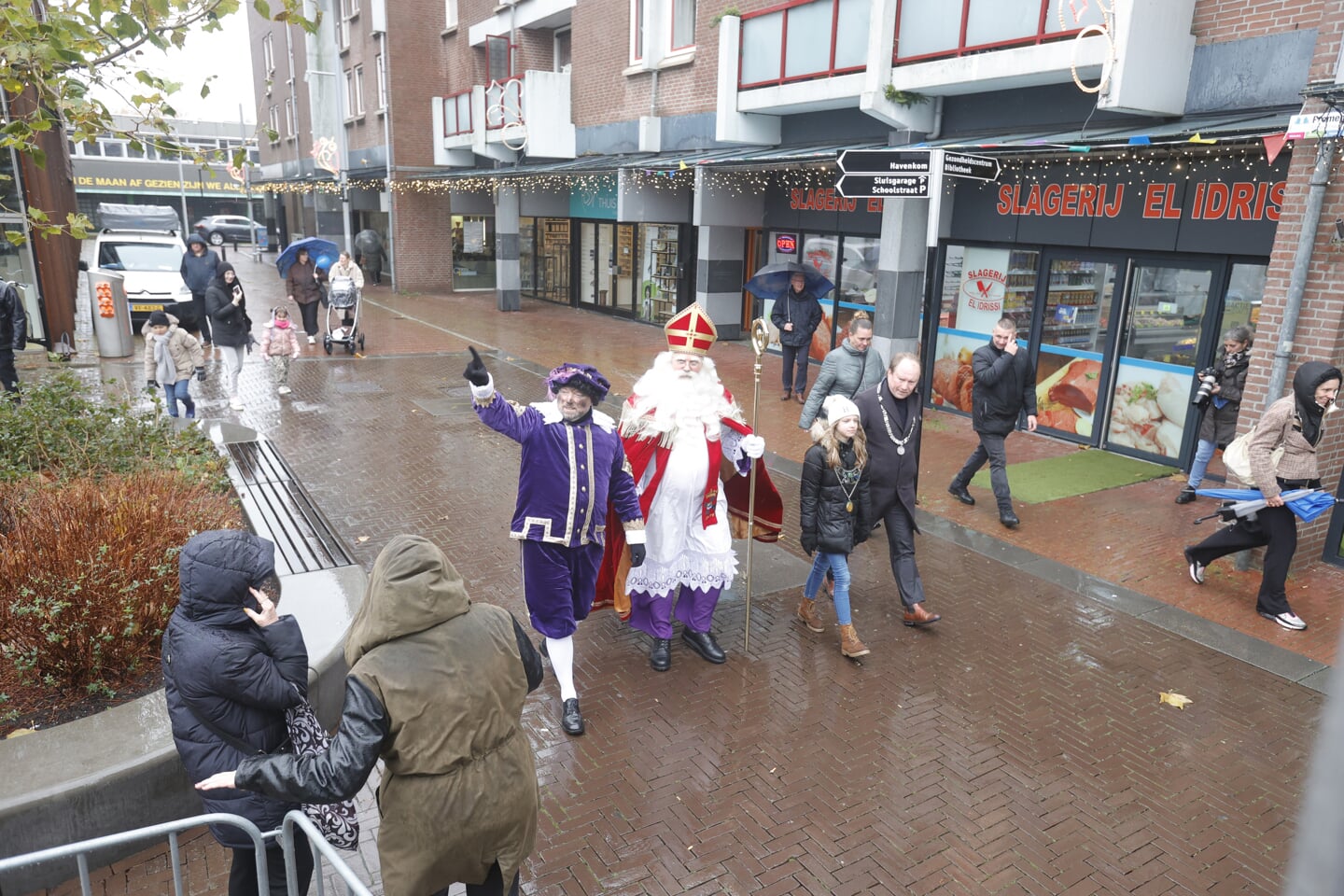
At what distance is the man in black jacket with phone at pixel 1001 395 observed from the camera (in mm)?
8297

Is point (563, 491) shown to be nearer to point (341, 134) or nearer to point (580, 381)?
point (580, 381)

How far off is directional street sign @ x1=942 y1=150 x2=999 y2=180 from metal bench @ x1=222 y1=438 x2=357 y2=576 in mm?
6611

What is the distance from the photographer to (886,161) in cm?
904

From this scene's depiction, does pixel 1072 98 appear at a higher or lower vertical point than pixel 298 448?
higher

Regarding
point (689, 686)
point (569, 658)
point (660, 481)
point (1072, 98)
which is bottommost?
point (689, 686)

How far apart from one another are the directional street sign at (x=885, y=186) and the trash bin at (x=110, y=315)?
12358 millimetres

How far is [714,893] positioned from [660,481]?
2.45 meters

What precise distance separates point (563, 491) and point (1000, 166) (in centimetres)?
779

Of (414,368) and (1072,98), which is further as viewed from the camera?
(414,368)

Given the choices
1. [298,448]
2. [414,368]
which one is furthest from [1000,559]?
[414,368]

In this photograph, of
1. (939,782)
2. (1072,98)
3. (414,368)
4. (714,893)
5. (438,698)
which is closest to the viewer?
(438,698)

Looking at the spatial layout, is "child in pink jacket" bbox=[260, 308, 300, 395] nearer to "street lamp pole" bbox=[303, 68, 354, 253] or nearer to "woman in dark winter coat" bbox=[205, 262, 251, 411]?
"woman in dark winter coat" bbox=[205, 262, 251, 411]

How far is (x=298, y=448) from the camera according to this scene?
34.9 ft

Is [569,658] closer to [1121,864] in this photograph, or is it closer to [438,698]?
[438,698]
